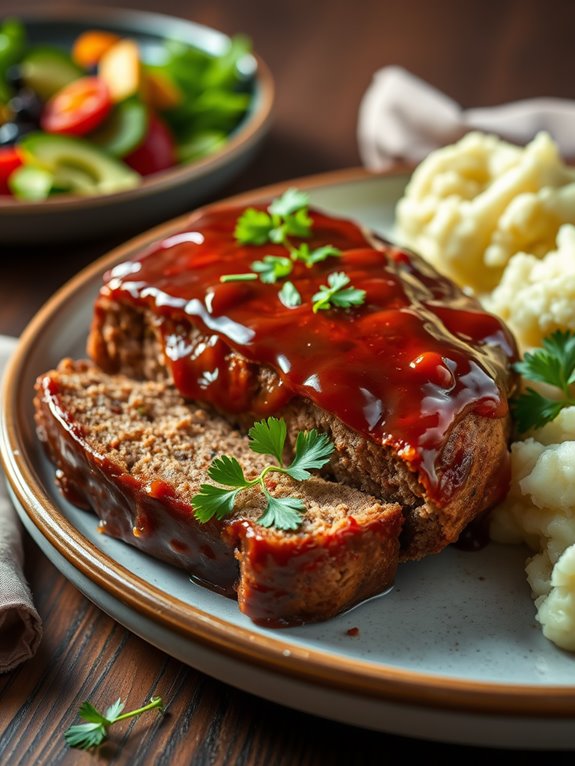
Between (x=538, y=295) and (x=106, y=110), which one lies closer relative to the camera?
(x=538, y=295)

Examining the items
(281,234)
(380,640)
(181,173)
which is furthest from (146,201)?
(380,640)

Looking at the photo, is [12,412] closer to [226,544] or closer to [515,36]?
[226,544]

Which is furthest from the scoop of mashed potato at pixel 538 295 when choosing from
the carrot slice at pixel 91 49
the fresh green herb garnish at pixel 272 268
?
the carrot slice at pixel 91 49

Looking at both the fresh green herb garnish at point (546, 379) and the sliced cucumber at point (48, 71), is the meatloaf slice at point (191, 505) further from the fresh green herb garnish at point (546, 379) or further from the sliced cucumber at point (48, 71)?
the sliced cucumber at point (48, 71)

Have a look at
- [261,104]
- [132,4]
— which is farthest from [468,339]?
[132,4]

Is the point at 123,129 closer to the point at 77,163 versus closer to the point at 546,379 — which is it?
the point at 77,163

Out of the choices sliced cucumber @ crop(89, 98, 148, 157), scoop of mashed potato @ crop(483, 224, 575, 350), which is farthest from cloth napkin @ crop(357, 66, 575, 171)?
scoop of mashed potato @ crop(483, 224, 575, 350)

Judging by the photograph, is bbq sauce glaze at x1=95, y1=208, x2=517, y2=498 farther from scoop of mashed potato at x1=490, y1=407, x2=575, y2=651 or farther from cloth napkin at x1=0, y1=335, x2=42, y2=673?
cloth napkin at x1=0, y1=335, x2=42, y2=673
